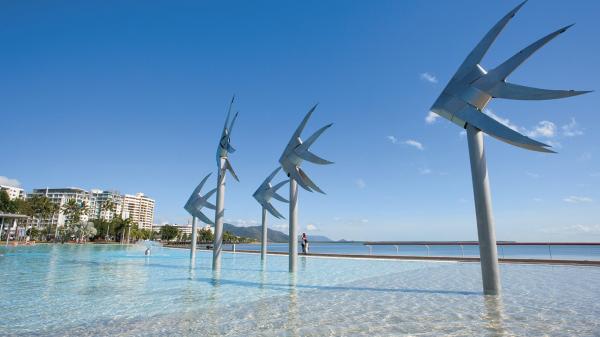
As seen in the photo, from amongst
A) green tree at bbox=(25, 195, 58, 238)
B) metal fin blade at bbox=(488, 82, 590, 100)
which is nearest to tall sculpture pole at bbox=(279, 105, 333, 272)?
metal fin blade at bbox=(488, 82, 590, 100)

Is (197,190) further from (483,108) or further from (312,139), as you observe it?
Answer: (483,108)

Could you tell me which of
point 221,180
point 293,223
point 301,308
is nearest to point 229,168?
point 221,180

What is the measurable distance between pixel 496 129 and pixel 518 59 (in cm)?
204

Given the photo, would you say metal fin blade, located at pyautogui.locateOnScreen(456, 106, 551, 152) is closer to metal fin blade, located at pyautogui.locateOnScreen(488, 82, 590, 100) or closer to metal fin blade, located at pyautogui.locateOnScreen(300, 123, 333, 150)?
metal fin blade, located at pyautogui.locateOnScreen(488, 82, 590, 100)

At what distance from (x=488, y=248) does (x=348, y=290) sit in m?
4.25

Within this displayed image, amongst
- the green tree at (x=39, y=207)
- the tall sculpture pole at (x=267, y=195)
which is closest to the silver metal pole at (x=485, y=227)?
the tall sculpture pole at (x=267, y=195)

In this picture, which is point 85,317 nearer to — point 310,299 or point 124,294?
point 124,294

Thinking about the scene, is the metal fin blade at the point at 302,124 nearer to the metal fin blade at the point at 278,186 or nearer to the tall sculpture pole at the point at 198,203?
the metal fin blade at the point at 278,186

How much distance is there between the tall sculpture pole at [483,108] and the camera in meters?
9.39

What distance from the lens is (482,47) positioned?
33.8 feet

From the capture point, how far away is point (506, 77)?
9.82 meters

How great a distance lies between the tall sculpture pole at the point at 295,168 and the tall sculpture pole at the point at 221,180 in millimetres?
3957

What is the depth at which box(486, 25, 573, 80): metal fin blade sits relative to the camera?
9086 millimetres

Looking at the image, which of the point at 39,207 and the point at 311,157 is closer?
the point at 311,157
